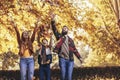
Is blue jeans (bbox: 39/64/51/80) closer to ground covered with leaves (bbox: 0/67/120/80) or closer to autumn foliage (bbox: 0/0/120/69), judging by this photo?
autumn foliage (bbox: 0/0/120/69)

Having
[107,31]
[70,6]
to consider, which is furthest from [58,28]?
[107,31]

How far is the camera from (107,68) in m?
13.9

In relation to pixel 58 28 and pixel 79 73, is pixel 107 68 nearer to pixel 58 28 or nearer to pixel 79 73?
pixel 79 73

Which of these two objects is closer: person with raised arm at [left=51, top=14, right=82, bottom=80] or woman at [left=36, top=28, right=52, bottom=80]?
person with raised arm at [left=51, top=14, right=82, bottom=80]

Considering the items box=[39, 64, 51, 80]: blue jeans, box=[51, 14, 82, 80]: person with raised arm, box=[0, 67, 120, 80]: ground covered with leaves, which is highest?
box=[51, 14, 82, 80]: person with raised arm

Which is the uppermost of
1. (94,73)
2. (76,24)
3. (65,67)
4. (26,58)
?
(76,24)

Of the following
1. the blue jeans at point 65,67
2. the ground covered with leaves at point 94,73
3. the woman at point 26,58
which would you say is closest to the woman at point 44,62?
the woman at point 26,58

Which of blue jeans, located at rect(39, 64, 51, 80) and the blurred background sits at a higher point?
the blurred background

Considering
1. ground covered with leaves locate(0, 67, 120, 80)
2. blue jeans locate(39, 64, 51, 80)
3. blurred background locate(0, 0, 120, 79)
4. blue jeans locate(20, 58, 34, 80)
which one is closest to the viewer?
blue jeans locate(20, 58, 34, 80)

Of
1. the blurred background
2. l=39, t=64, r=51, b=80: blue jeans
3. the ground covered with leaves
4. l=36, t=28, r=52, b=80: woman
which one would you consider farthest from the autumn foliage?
l=39, t=64, r=51, b=80: blue jeans

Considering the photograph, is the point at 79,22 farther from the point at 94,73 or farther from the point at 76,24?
the point at 94,73

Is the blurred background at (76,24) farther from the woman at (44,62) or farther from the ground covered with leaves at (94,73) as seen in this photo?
the woman at (44,62)

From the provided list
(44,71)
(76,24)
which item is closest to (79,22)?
(76,24)

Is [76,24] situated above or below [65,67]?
above
